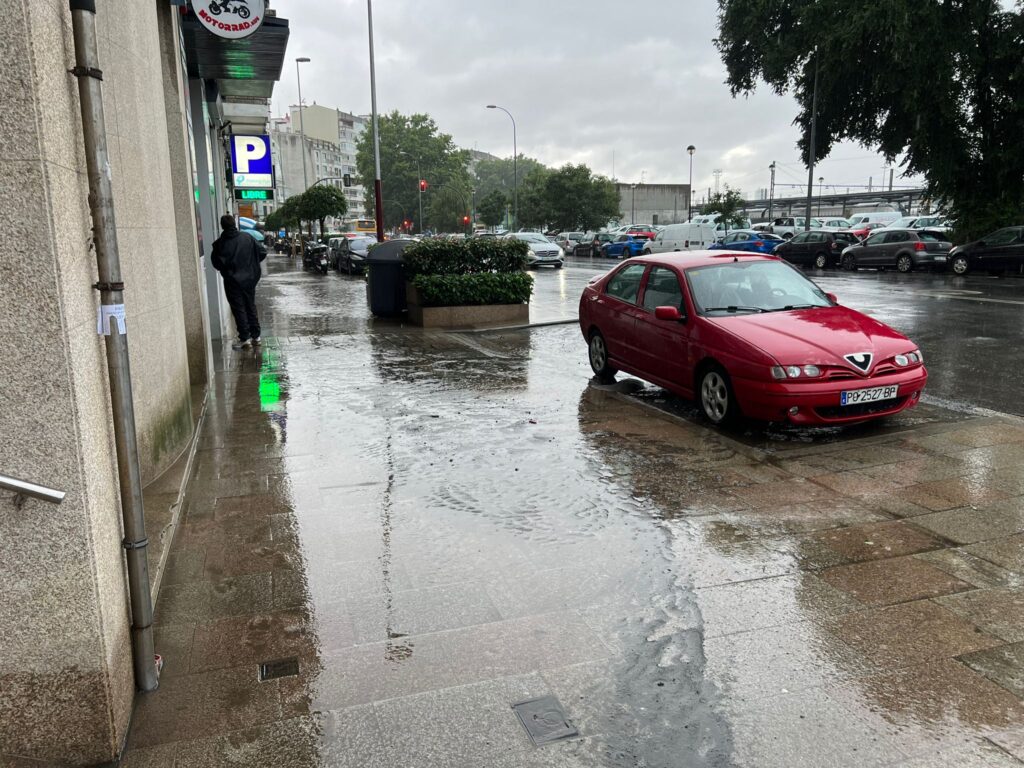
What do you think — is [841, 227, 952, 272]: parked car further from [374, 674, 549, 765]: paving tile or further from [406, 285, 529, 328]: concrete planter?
[374, 674, 549, 765]: paving tile

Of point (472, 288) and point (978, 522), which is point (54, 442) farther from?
point (472, 288)

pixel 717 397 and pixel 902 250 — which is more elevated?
pixel 902 250

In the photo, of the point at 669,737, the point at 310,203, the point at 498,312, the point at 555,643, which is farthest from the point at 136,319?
the point at 310,203

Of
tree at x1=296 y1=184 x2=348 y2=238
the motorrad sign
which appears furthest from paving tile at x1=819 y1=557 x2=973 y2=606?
tree at x1=296 y1=184 x2=348 y2=238

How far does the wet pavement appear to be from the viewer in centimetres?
304

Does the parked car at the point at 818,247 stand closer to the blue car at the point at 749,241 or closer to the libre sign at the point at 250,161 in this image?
the blue car at the point at 749,241

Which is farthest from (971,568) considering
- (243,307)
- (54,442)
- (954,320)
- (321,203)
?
(321,203)

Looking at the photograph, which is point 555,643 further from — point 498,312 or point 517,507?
point 498,312

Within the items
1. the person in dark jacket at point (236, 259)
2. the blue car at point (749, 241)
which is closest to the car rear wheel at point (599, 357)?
the person in dark jacket at point (236, 259)

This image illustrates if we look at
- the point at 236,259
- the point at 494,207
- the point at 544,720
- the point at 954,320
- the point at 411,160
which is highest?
the point at 411,160

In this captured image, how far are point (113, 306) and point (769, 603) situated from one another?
3145 mm

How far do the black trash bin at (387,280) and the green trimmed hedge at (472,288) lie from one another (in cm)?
106

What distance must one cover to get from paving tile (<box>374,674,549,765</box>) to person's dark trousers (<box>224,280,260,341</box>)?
32.7 feet

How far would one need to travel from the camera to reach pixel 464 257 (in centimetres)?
1502
